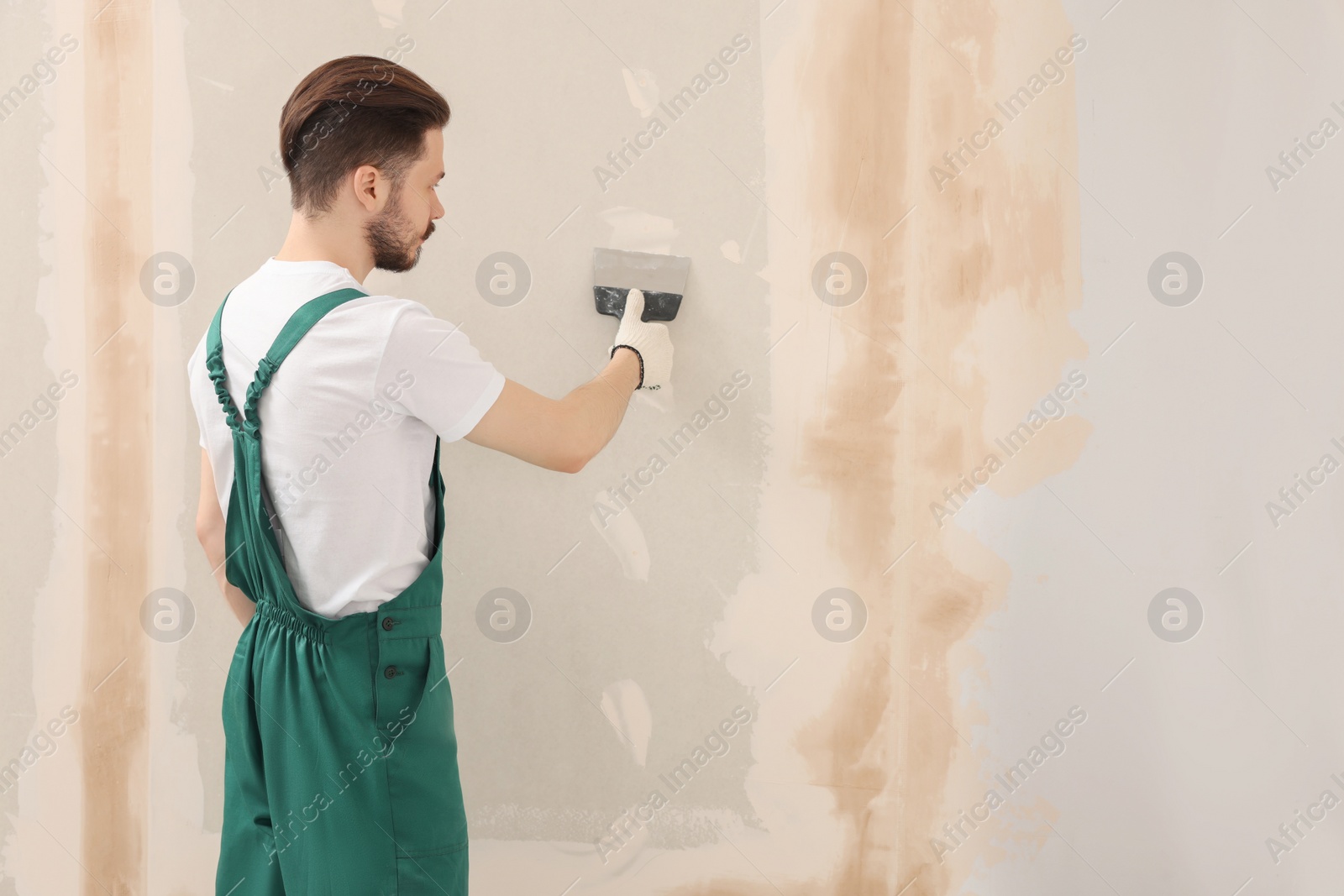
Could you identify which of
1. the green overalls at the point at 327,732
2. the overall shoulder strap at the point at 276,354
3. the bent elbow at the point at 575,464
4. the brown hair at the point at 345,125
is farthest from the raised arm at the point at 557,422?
the brown hair at the point at 345,125

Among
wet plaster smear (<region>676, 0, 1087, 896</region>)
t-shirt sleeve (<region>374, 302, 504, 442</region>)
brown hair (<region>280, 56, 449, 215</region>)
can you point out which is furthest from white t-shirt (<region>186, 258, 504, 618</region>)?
wet plaster smear (<region>676, 0, 1087, 896</region>)

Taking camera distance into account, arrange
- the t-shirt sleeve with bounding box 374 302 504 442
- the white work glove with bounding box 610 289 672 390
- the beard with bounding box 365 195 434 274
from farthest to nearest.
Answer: the white work glove with bounding box 610 289 672 390, the beard with bounding box 365 195 434 274, the t-shirt sleeve with bounding box 374 302 504 442

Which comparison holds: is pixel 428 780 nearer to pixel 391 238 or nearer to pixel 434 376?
pixel 434 376

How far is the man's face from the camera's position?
108cm

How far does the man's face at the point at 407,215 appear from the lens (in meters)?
1.08

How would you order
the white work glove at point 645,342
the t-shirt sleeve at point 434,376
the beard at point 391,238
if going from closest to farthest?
the t-shirt sleeve at point 434,376 < the beard at point 391,238 < the white work glove at point 645,342

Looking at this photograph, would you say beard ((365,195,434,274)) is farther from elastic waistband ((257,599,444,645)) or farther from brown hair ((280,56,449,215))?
elastic waistband ((257,599,444,645))

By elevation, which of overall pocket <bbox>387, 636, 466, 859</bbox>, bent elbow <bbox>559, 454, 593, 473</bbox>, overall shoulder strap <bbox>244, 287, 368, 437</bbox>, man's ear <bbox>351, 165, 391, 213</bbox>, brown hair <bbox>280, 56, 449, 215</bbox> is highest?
brown hair <bbox>280, 56, 449, 215</bbox>

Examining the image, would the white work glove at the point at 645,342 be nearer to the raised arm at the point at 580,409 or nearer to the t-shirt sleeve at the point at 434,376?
the raised arm at the point at 580,409

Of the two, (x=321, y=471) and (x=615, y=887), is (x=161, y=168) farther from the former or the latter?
(x=615, y=887)

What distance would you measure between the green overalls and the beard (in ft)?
0.42

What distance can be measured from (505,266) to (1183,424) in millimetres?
1142

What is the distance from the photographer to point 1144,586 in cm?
133

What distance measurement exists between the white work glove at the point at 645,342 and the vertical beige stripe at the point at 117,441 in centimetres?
85
